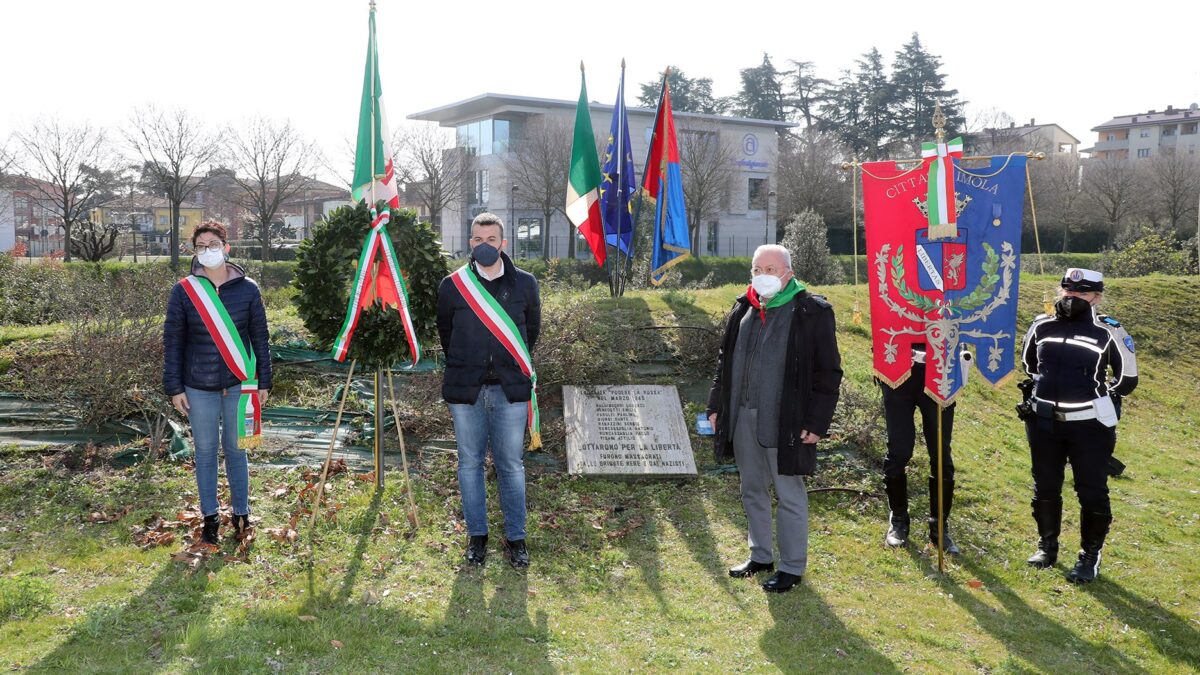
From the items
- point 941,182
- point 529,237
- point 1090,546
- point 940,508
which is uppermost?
point 529,237

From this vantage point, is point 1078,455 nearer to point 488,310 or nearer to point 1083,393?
point 1083,393

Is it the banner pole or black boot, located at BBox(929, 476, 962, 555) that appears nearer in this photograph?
the banner pole

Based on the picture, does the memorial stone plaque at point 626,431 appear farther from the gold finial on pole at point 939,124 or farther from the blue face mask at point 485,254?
the gold finial on pole at point 939,124

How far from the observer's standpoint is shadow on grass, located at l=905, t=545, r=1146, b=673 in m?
4.39

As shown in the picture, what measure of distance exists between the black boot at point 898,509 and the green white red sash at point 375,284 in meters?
3.23

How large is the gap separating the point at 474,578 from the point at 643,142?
3741cm

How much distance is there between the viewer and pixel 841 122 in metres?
55.4

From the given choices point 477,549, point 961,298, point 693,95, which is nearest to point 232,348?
point 477,549

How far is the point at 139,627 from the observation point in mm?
4340

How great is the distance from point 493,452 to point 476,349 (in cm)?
66

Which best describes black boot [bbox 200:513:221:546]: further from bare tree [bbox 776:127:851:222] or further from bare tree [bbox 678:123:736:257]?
bare tree [bbox 776:127:851:222]

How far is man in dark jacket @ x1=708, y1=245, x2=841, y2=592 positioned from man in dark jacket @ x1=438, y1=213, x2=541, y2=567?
45.8 inches

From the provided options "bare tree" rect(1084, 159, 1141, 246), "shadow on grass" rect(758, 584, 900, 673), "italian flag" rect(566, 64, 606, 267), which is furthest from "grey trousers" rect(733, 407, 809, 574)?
"bare tree" rect(1084, 159, 1141, 246)

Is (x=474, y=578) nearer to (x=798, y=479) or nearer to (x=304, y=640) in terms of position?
(x=304, y=640)
